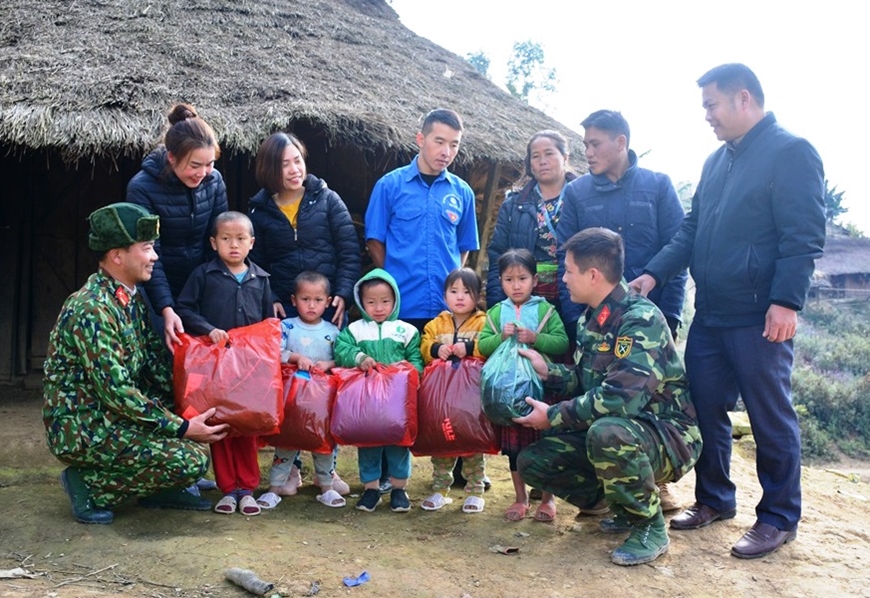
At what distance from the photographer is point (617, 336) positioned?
3.14 metres

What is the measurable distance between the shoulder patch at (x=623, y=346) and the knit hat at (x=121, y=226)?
207cm

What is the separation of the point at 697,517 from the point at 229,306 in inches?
95.2

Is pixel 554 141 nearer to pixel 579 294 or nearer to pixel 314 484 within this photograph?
pixel 579 294

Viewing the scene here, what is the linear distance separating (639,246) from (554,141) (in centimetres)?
69

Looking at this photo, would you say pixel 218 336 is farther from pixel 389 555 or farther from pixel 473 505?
pixel 473 505

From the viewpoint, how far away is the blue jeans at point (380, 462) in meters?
3.68

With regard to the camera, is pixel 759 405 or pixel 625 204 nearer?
pixel 759 405

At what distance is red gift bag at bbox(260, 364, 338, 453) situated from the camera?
11.5 ft

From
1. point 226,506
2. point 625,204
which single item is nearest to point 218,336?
point 226,506

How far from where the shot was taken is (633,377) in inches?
119

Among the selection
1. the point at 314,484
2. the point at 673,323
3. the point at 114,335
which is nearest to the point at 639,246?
the point at 673,323

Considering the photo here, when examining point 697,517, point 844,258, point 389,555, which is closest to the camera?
point 389,555

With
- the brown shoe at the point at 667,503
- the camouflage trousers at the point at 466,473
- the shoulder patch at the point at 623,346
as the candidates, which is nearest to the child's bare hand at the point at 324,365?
the camouflage trousers at the point at 466,473

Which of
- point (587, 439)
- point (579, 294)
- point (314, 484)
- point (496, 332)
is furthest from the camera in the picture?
point (314, 484)
